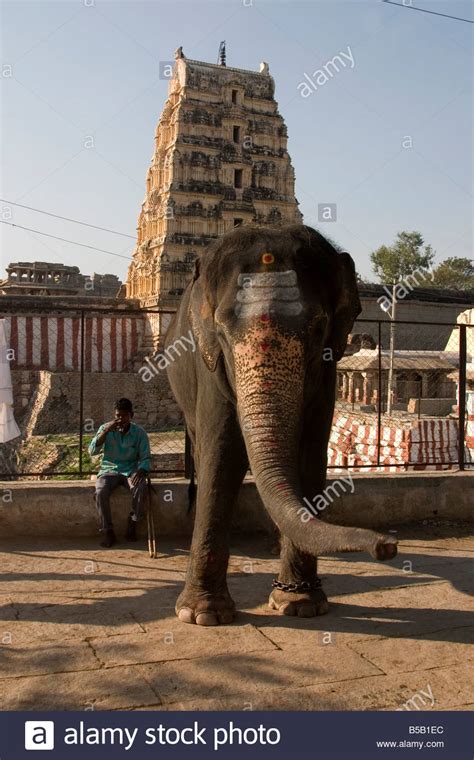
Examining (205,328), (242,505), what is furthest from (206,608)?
(242,505)

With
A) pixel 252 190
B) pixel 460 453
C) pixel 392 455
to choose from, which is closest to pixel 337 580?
pixel 460 453

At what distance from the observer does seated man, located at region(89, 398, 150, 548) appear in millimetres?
6617

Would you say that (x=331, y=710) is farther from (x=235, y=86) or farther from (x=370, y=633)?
(x=235, y=86)

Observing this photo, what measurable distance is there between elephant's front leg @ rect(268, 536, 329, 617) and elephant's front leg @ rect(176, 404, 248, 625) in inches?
14.7

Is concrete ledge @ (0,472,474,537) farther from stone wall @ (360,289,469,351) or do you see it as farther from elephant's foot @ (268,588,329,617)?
stone wall @ (360,289,469,351)

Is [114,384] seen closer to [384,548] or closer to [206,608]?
[206,608]

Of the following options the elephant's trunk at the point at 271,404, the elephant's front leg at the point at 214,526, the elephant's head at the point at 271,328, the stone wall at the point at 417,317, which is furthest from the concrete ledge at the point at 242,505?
the stone wall at the point at 417,317

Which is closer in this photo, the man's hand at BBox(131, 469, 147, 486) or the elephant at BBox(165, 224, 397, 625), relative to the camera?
the elephant at BBox(165, 224, 397, 625)

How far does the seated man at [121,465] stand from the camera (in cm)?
662

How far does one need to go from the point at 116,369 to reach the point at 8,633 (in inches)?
1130

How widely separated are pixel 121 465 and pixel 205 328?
2672 mm

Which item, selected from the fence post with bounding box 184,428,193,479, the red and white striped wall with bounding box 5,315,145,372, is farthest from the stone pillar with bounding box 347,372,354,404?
the fence post with bounding box 184,428,193,479

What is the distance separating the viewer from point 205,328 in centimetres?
461

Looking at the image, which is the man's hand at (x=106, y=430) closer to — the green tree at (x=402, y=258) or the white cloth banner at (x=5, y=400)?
the white cloth banner at (x=5, y=400)
